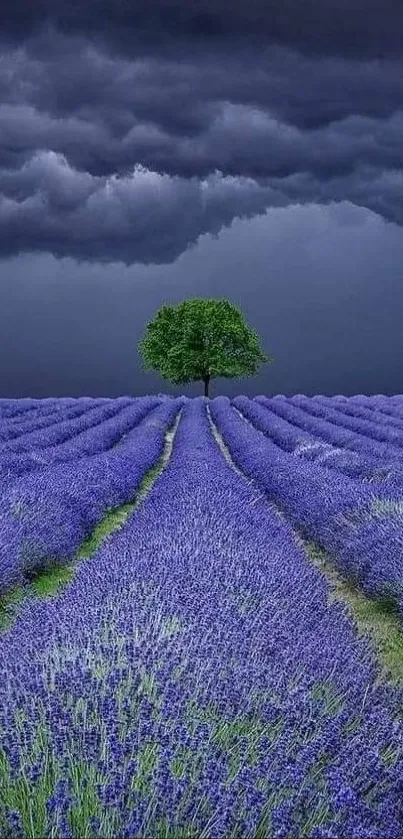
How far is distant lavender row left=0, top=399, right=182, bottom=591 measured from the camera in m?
6.57

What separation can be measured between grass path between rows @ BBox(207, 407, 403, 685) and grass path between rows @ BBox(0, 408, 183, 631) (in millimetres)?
1754

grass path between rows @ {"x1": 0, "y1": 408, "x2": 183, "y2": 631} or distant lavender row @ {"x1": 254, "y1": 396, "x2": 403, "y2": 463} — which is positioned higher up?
distant lavender row @ {"x1": 254, "y1": 396, "x2": 403, "y2": 463}

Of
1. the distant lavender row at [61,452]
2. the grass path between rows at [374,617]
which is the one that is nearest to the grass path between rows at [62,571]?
the distant lavender row at [61,452]

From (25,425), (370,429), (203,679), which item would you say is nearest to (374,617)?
(203,679)

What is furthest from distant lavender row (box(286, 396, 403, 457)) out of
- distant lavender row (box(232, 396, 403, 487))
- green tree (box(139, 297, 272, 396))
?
green tree (box(139, 297, 272, 396))

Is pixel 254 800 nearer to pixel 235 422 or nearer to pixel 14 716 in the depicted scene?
pixel 14 716

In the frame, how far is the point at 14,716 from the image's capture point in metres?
2.66

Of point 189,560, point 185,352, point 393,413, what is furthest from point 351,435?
point 185,352

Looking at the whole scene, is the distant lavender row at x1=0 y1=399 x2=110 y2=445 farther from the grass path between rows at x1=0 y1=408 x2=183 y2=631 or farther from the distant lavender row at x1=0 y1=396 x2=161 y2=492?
the grass path between rows at x1=0 y1=408 x2=183 y2=631

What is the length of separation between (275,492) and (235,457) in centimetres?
438

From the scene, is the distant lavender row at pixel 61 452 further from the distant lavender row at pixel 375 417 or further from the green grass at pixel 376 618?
the distant lavender row at pixel 375 417

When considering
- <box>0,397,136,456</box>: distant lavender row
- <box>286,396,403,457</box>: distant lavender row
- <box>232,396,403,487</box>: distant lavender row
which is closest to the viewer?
<box>232,396,403,487</box>: distant lavender row

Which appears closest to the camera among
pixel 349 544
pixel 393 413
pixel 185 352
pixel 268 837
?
pixel 268 837

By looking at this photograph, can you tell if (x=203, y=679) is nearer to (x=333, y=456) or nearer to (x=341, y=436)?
(x=333, y=456)
